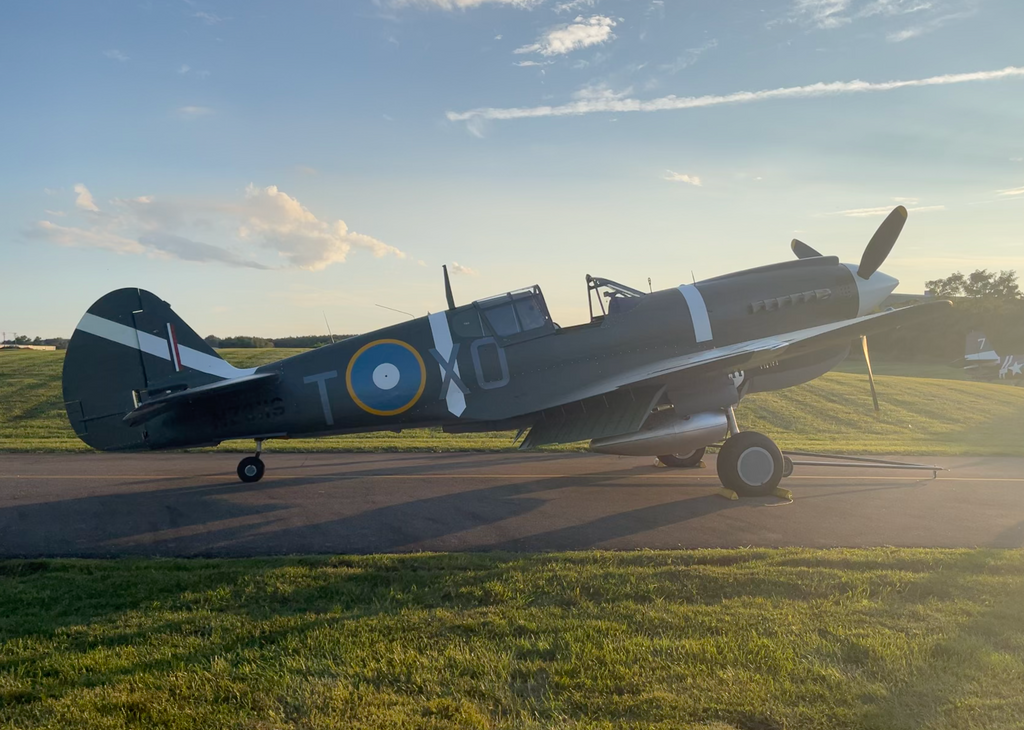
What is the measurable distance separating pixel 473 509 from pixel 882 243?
24.6 feet

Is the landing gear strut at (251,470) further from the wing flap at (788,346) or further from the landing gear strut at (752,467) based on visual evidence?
the landing gear strut at (752,467)

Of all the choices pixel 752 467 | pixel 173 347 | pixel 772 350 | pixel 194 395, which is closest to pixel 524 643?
pixel 752 467

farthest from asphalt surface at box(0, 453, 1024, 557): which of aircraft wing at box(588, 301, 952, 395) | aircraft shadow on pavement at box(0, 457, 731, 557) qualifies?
aircraft wing at box(588, 301, 952, 395)

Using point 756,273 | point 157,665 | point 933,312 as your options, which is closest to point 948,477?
point 933,312

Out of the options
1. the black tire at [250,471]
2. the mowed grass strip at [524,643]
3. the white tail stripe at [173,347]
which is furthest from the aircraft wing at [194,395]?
the mowed grass strip at [524,643]

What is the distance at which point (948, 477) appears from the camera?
1036cm

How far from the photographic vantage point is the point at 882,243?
32.1 feet

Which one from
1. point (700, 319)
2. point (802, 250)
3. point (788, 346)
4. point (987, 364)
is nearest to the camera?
point (788, 346)

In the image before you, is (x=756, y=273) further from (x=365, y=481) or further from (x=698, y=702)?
(x=698, y=702)

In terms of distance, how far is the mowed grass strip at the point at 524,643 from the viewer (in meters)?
3.10

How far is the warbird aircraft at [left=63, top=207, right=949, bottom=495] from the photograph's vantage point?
8906 mm

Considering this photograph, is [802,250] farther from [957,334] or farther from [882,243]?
[957,334]

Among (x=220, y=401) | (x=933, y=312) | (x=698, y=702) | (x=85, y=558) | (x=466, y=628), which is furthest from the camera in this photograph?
(x=220, y=401)

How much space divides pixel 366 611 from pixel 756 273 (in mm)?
7976
